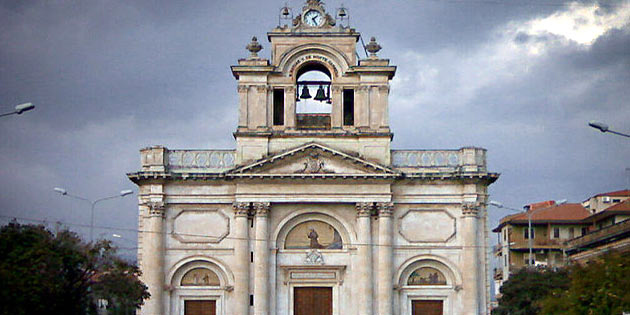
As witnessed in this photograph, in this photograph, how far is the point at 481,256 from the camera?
2135 inches

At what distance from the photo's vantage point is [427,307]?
2122 inches

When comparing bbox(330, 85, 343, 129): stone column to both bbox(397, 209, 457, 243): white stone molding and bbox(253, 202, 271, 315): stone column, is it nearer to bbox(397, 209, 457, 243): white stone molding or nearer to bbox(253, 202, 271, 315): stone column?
bbox(253, 202, 271, 315): stone column

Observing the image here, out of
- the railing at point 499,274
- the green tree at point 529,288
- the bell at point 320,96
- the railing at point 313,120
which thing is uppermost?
the bell at point 320,96

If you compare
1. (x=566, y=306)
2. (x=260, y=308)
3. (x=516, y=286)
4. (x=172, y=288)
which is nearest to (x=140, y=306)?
(x=172, y=288)

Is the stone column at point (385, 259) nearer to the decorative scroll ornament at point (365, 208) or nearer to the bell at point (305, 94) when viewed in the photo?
the decorative scroll ornament at point (365, 208)

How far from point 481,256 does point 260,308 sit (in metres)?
12.2

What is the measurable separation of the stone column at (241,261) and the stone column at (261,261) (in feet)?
1.68

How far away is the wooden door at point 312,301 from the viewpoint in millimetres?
54094

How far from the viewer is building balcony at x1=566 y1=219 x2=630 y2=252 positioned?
50594mm

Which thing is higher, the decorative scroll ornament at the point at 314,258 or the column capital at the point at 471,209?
the column capital at the point at 471,209

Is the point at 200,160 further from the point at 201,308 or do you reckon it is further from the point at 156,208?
the point at 201,308

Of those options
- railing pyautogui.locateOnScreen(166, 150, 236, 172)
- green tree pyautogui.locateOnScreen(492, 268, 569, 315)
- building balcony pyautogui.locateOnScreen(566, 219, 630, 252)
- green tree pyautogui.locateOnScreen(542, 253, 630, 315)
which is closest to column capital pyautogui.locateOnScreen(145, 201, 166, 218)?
railing pyautogui.locateOnScreen(166, 150, 236, 172)

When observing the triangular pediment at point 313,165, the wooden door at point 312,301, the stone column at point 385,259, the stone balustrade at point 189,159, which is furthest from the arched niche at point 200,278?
the stone column at point 385,259

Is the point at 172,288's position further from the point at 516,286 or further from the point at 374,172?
the point at 516,286
